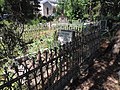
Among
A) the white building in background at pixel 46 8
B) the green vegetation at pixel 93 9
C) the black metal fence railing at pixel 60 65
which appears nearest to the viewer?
the black metal fence railing at pixel 60 65

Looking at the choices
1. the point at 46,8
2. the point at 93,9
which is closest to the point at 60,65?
the point at 93,9

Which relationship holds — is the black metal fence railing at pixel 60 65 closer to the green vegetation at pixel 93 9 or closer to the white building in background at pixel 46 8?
the green vegetation at pixel 93 9

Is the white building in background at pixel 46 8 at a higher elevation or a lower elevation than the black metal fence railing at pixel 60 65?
higher

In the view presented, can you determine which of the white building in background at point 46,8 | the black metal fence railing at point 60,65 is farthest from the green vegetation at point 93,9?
the white building in background at point 46,8

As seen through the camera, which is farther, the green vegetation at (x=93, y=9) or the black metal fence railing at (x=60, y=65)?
the green vegetation at (x=93, y=9)

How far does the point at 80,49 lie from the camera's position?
5668 millimetres

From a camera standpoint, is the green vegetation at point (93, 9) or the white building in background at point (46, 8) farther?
the white building in background at point (46, 8)

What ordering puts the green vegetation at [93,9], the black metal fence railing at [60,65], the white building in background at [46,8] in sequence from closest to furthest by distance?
the black metal fence railing at [60,65]
the green vegetation at [93,9]
the white building in background at [46,8]

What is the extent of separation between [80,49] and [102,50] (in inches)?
61.8

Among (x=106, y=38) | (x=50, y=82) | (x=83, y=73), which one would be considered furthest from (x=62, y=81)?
(x=106, y=38)

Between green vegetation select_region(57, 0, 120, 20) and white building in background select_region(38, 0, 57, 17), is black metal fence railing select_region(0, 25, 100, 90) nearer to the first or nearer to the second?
green vegetation select_region(57, 0, 120, 20)

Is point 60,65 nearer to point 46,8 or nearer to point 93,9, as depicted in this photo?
point 93,9

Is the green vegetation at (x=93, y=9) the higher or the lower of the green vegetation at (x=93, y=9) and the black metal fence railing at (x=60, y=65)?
the higher

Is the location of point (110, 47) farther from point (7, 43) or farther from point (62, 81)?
point (7, 43)
